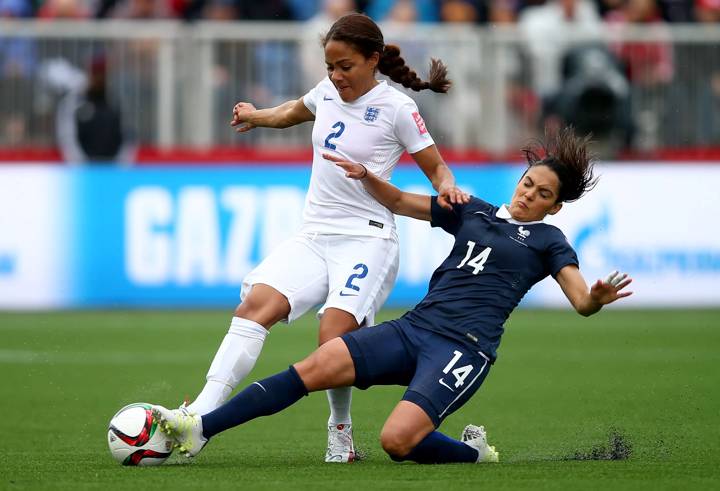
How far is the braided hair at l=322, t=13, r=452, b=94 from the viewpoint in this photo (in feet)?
24.3

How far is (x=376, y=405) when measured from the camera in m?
10.0

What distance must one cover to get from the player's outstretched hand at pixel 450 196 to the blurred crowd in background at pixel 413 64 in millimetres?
8645

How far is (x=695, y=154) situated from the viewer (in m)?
16.7

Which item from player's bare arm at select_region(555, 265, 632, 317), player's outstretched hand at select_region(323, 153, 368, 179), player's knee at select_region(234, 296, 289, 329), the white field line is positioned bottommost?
the white field line

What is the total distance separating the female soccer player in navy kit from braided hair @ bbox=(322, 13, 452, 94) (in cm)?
62

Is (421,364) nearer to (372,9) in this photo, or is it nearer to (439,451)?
(439,451)

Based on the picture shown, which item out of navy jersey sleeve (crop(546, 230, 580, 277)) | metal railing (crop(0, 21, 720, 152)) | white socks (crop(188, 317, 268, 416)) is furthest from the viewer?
metal railing (crop(0, 21, 720, 152))

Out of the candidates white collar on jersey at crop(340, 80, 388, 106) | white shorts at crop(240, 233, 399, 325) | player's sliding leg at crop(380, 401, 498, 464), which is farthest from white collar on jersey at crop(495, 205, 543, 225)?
player's sliding leg at crop(380, 401, 498, 464)

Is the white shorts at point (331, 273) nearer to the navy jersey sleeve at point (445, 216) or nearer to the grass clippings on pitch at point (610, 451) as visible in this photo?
the navy jersey sleeve at point (445, 216)

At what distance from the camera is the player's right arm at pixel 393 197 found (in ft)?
24.2

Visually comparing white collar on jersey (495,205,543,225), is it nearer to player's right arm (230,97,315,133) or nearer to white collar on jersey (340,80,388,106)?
white collar on jersey (340,80,388,106)

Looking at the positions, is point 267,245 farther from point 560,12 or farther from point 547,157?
point 547,157

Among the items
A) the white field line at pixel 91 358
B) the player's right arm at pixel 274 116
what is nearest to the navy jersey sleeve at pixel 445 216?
the player's right arm at pixel 274 116

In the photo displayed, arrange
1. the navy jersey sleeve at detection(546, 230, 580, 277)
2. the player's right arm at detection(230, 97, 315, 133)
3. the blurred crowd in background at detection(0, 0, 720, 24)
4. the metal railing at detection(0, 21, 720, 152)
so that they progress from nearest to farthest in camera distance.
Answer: the navy jersey sleeve at detection(546, 230, 580, 277), the player's right arm at detection(230, 97, 315, 133), the metal railing at detection(0, 21, 720, 152), the blurred crowd in background at detection(0, 0, 720, 24)
